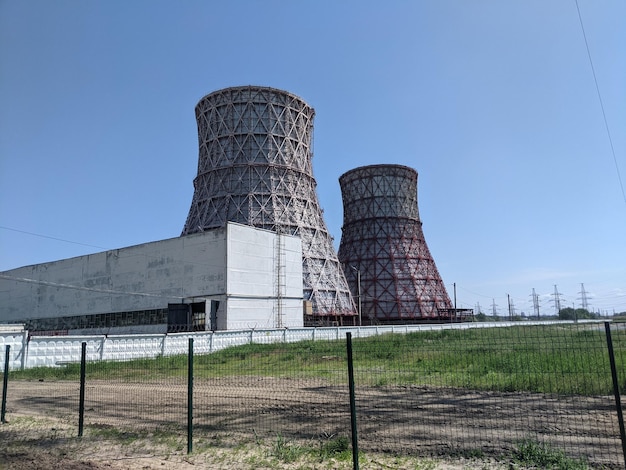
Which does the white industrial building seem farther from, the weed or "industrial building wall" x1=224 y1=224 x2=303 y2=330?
the weed

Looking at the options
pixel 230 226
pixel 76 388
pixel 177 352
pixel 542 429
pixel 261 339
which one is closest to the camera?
pixel 542 429

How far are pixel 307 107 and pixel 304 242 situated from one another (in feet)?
44.8

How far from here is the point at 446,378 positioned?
1345 centimetres

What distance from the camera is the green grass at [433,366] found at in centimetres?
1140

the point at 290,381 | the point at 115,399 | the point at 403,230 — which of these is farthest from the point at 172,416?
the point at 403,230

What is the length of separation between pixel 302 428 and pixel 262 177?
36321mm

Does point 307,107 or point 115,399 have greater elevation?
point 307,107

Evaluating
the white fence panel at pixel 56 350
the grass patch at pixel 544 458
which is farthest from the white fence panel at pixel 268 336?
the grass patch at pixel 544 458

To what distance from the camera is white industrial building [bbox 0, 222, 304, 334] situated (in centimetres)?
3225

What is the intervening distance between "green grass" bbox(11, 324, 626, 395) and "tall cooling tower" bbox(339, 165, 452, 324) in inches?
1222

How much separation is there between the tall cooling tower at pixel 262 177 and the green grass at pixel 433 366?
1804 centimetres

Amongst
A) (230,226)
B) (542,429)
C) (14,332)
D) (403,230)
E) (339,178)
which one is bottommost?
→ (542,429)

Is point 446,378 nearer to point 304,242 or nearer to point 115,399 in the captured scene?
point 115,399

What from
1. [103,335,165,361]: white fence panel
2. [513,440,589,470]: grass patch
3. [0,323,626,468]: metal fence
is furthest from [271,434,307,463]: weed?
[103,335,165,361]: white fence panel
